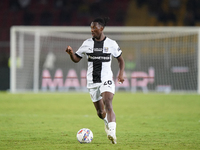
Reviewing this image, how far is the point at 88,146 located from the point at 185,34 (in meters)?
14.5

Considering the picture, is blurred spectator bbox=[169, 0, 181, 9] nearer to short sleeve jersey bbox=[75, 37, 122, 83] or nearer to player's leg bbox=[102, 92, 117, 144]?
short sleeve jersey bbox=[75, 37, 122, 83]

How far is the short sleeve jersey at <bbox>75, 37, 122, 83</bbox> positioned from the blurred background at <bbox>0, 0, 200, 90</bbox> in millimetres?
20723

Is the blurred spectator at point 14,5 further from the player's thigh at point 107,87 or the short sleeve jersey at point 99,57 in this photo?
the player's thigh at point 107,87

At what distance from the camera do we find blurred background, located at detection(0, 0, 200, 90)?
26.8 m

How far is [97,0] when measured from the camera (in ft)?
97.0

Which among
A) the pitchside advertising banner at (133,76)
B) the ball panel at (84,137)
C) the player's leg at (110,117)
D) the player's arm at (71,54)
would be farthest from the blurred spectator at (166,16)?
the ball panel at (84,137)

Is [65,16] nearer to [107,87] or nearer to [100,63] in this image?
[100,63]

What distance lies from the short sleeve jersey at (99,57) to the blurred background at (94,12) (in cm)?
2072

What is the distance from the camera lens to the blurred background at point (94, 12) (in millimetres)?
26812

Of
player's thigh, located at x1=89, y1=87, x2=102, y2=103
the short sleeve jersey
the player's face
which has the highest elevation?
the player's face

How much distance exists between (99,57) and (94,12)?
23052 mm

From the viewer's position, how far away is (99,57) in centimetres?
601

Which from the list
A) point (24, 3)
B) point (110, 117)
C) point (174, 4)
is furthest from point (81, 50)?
point (24, 3)

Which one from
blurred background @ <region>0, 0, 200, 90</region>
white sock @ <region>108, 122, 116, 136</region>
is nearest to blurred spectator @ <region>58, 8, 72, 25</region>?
blurred background @ <region>0, 0, 200, 90</region>
